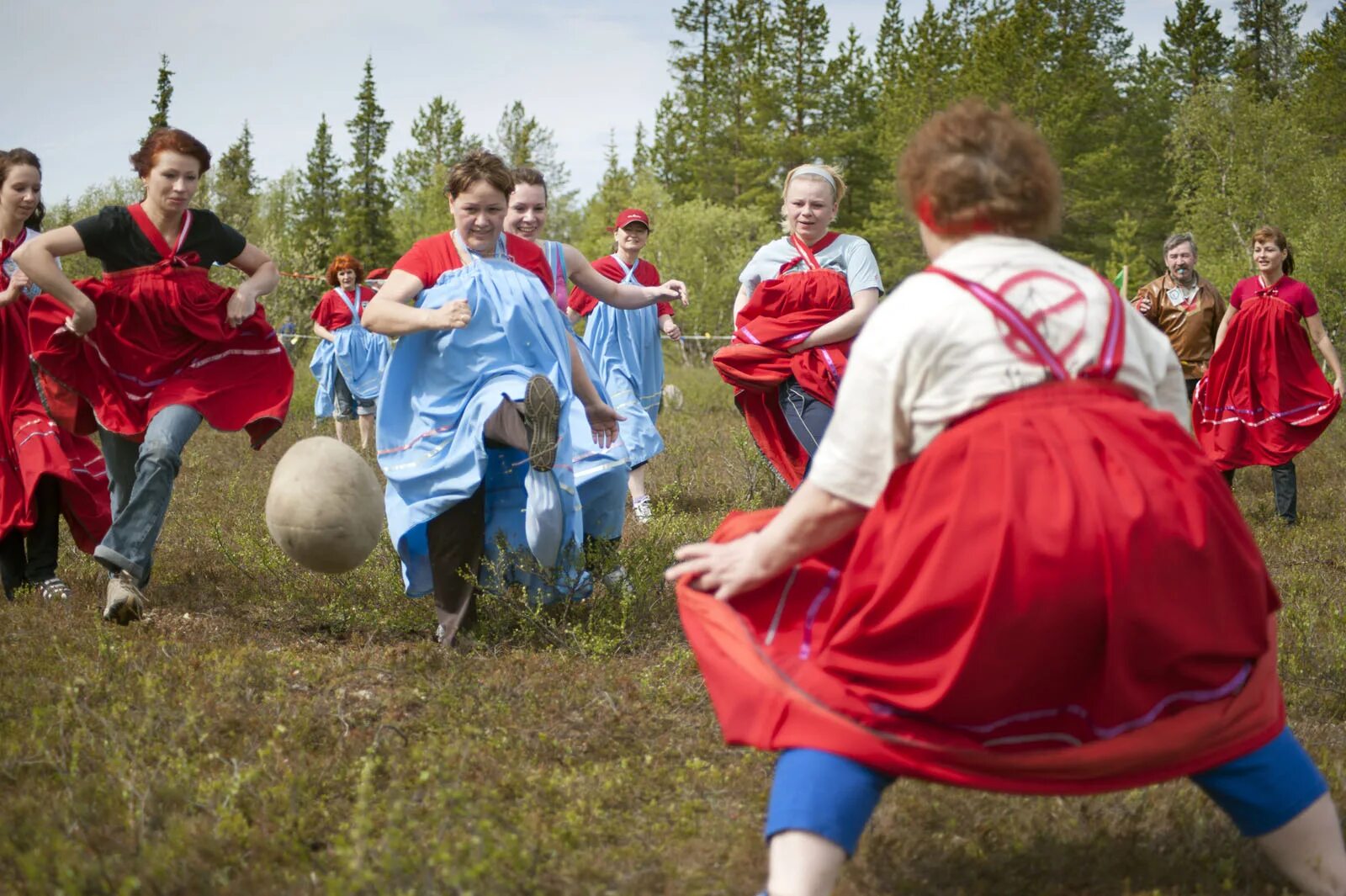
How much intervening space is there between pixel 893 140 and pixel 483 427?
145 ft

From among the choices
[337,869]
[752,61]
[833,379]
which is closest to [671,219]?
[752,61]

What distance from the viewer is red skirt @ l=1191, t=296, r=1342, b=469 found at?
984 cm

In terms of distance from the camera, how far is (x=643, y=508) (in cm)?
967

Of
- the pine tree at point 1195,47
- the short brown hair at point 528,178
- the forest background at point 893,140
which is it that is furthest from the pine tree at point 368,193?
the short brown hair at point 528,178

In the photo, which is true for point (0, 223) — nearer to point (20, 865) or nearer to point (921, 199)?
point (20, 865)

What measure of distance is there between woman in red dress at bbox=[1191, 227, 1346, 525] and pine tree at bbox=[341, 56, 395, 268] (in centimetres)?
5704

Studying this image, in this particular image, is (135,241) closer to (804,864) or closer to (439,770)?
(439,770)

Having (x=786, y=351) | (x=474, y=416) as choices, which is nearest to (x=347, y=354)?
(x=786, y=351)

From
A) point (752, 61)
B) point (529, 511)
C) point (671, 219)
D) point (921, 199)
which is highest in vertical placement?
point (752, 61)

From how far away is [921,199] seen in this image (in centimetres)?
294

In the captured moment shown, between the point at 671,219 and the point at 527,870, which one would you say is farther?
the point at 671,219

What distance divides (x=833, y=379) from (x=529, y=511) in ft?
6.93

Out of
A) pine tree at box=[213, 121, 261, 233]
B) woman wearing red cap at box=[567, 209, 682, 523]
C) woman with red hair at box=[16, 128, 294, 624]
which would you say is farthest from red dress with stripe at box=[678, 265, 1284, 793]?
pine tree at box=[213, 121, 261, 233]

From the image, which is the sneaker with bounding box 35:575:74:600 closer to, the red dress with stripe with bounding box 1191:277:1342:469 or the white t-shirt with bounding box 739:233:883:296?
the white t-shirt with bounding box 739:233:883:296
